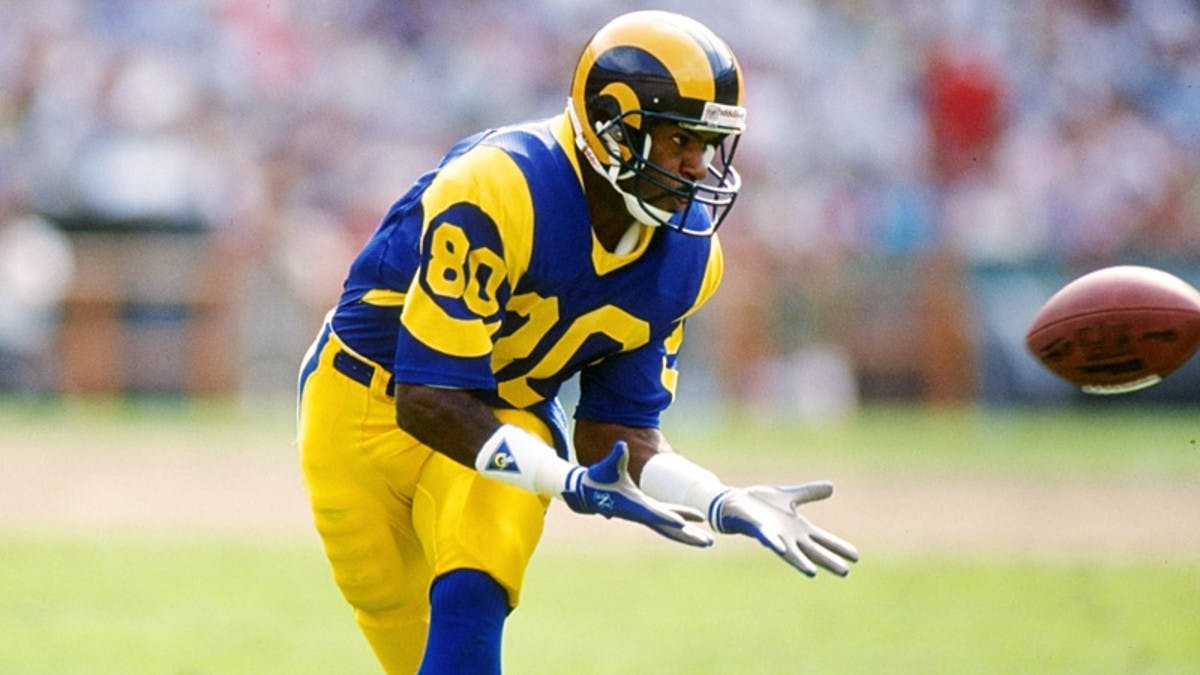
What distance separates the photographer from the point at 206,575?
9078 millimetres

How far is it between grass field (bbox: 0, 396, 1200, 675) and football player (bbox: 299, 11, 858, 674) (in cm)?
209

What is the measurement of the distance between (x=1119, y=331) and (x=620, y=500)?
187cm

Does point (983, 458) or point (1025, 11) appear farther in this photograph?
point (1025, 11)

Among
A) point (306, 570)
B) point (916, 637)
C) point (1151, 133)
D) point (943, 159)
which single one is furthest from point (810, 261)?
point (916, 637)

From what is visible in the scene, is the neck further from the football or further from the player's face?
the football

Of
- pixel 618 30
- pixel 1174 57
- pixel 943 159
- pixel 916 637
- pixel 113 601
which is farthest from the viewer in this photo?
pixel 1174 57

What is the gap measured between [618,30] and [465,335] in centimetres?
82

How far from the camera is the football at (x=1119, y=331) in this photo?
17.6ft

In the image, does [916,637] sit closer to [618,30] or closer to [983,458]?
[618,30]

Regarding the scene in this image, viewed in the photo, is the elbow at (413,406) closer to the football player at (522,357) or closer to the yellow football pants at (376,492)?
the football player at (522,357)

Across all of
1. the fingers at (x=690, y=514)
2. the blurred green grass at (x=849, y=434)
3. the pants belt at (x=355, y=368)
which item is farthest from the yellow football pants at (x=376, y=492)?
the blurred green grass at (x=849, y=434)

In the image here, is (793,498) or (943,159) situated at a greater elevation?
(943,159)

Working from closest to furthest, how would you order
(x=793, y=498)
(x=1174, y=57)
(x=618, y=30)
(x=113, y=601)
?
1. (x=793, y=498)
2. (x=618, y=30)
3. (x=113, y=601)
4. (x=1174, y=57)

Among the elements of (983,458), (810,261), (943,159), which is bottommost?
(983,458)
